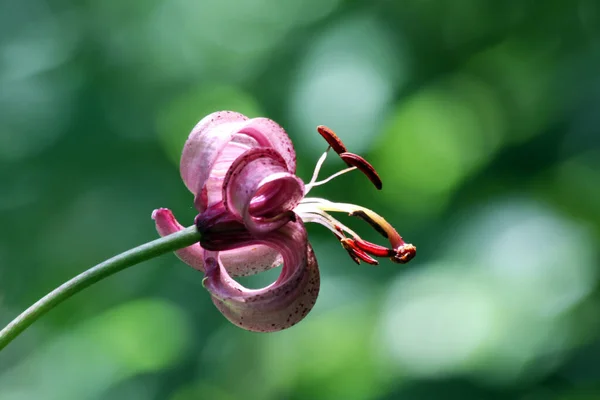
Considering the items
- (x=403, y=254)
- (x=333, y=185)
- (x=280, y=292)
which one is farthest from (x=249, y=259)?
(x=333, y=185)

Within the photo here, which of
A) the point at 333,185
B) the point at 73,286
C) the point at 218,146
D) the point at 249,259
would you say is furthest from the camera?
the point at 333,185

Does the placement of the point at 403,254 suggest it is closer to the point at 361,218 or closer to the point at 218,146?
the point at 361,218

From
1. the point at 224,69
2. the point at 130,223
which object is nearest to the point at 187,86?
the point at 224,69

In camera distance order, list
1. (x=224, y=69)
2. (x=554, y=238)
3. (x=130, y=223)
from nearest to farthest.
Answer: (x=554, y=238) → (x=130, y=223) → (x=224, y=69)

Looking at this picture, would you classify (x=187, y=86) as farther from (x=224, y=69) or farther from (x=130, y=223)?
(x=130, y=223)

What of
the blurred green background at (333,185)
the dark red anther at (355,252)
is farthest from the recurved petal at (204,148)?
the blurred green background at (333,185)

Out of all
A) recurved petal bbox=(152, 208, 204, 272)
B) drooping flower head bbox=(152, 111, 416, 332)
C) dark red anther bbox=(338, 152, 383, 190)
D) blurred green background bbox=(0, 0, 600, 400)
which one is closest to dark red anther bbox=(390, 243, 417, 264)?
drooping flower head bbox=(152, 111, 416, 332)

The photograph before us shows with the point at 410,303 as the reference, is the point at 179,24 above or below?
above
